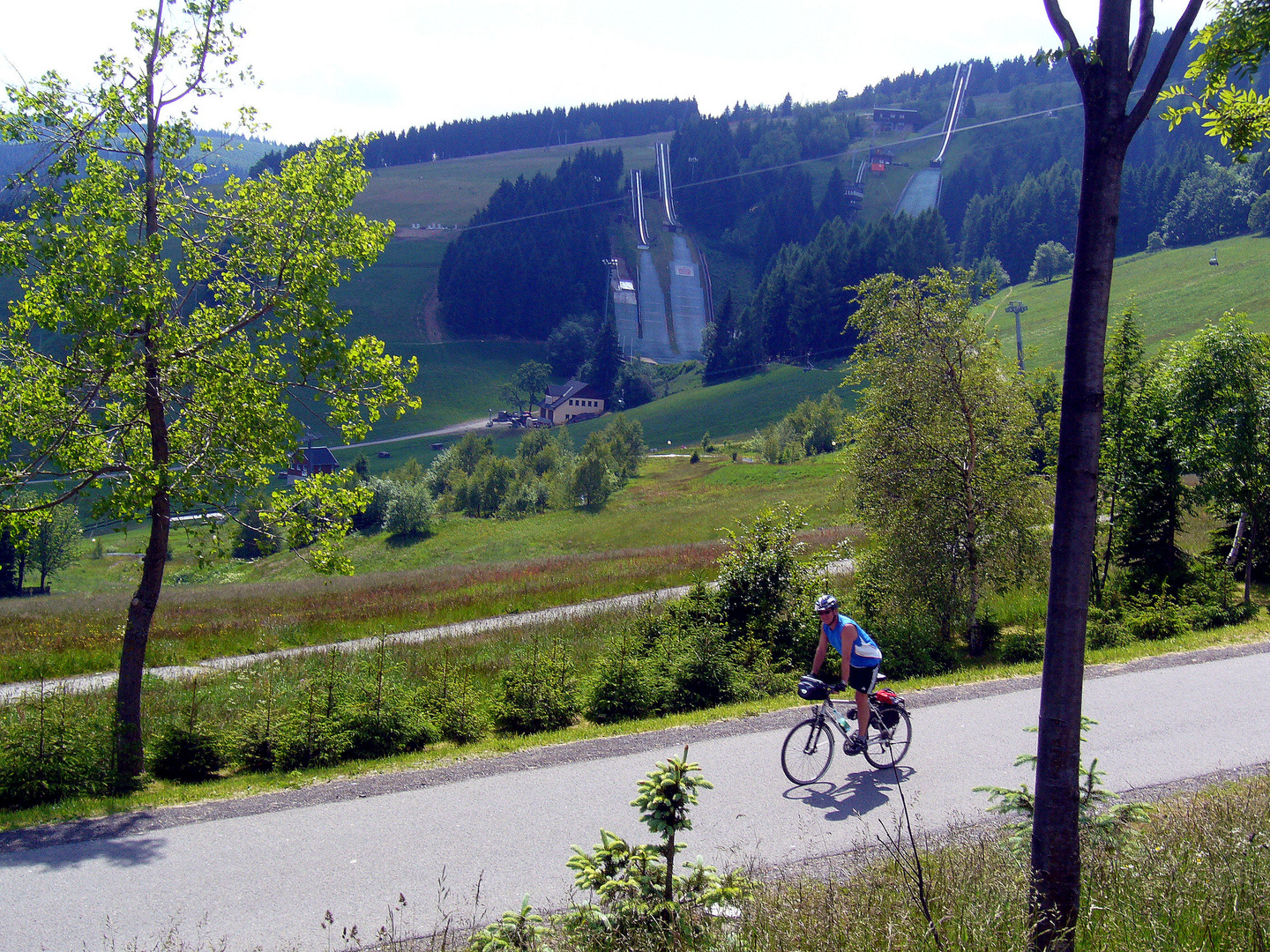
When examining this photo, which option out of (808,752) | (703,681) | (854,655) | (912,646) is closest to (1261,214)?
(912,646)

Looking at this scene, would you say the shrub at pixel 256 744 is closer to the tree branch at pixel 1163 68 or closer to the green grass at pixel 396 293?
the tree branch at pixel 1163 68

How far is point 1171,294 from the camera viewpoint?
100 m

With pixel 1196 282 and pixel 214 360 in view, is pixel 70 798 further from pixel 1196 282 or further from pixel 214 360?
pixel 1196 282

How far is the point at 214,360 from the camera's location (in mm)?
9547

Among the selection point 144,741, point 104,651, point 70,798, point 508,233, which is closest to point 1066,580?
point 70,798

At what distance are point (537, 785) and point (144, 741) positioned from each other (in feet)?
19.4

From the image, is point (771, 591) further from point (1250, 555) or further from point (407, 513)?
point (407, 513)

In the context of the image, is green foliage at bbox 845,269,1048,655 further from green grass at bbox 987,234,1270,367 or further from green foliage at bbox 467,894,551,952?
green grass at bbox 987,234,1270,367

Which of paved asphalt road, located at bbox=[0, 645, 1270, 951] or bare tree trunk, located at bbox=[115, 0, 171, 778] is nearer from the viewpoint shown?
paved asphalt road, located at bbox=[0, 645, 1270, 951]

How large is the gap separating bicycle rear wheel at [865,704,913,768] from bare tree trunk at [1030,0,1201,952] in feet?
15.7

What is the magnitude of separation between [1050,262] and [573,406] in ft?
280

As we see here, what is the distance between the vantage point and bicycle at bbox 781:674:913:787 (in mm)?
8695

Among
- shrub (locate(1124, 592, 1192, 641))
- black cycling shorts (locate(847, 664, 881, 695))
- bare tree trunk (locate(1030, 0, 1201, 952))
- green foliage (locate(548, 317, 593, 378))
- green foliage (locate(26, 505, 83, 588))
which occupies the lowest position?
green foliage (locate(26, 505, 83, 588))

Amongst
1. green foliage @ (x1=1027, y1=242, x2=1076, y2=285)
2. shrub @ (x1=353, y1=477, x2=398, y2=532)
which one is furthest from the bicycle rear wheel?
green foliage @ (x1=1027, y1=242, x2=1076, y2=285)
